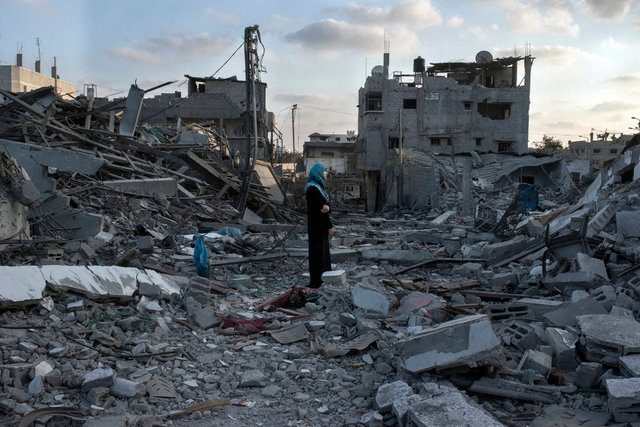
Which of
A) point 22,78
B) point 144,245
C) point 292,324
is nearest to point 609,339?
point 292,324

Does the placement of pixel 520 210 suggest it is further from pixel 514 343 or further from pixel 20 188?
pixel 20 188

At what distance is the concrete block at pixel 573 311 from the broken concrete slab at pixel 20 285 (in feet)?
15.7

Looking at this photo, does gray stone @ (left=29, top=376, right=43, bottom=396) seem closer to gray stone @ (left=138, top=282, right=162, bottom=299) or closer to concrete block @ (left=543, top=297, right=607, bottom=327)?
gray stone @ (left=138, top=282, right=162, bottom=299)

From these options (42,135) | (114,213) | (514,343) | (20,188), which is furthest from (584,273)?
(42,135)

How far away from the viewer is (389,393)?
352 centimetres

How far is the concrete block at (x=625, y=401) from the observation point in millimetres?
3088

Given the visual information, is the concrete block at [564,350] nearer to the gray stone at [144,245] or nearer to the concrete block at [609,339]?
the concrete block at [609,339]

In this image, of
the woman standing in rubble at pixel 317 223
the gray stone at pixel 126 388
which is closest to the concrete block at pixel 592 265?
the woman standing in rubble at pixel 317 223

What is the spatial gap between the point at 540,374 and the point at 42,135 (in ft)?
36.2

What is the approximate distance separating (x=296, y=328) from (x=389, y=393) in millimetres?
1870

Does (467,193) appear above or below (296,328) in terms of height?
above

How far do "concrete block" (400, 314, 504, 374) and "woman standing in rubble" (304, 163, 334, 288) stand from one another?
3237 mm

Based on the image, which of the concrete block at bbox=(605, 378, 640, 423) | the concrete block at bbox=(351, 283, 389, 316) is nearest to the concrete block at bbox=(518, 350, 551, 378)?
the concrete block at bbox=(605, 378, 640, 423)

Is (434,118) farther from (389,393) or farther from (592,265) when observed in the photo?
(389,393)
